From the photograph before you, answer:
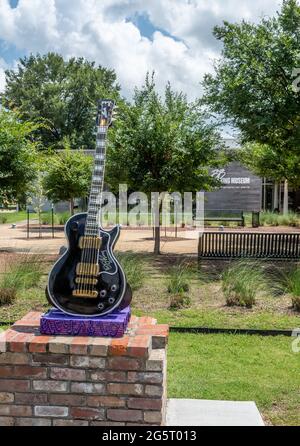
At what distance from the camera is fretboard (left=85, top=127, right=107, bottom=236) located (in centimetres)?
357

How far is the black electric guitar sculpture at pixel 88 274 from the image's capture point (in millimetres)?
3561

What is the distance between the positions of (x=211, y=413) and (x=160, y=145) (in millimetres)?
9106

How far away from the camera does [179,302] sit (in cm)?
758

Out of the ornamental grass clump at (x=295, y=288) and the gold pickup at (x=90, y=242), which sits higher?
the gold pickup at (x=90, y=242)

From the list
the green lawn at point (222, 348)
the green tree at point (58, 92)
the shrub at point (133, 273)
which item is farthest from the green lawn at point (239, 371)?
the green tree at point (58, 92)

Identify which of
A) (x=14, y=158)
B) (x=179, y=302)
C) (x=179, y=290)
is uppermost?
(x=14, y=158)

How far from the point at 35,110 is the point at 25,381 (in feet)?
170

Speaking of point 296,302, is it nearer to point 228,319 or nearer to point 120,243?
point 228,319

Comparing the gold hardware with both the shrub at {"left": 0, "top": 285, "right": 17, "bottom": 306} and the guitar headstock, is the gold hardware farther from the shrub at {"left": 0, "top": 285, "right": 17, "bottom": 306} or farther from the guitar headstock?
the shrub at {"left": 0, "top": 285, "right": 17, "bottom": 306}

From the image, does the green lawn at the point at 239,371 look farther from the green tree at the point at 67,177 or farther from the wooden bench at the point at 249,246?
the green tree at the point at 67,177

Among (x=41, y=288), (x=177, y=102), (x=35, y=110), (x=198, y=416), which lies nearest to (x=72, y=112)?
(x=35, y=110)

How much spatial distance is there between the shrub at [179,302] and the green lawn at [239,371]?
1194 mm

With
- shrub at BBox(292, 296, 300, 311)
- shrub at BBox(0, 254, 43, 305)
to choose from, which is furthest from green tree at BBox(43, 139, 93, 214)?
shrub at BBox(292, 296, 300, 311)

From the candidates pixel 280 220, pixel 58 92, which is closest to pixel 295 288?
pixel 280 220
